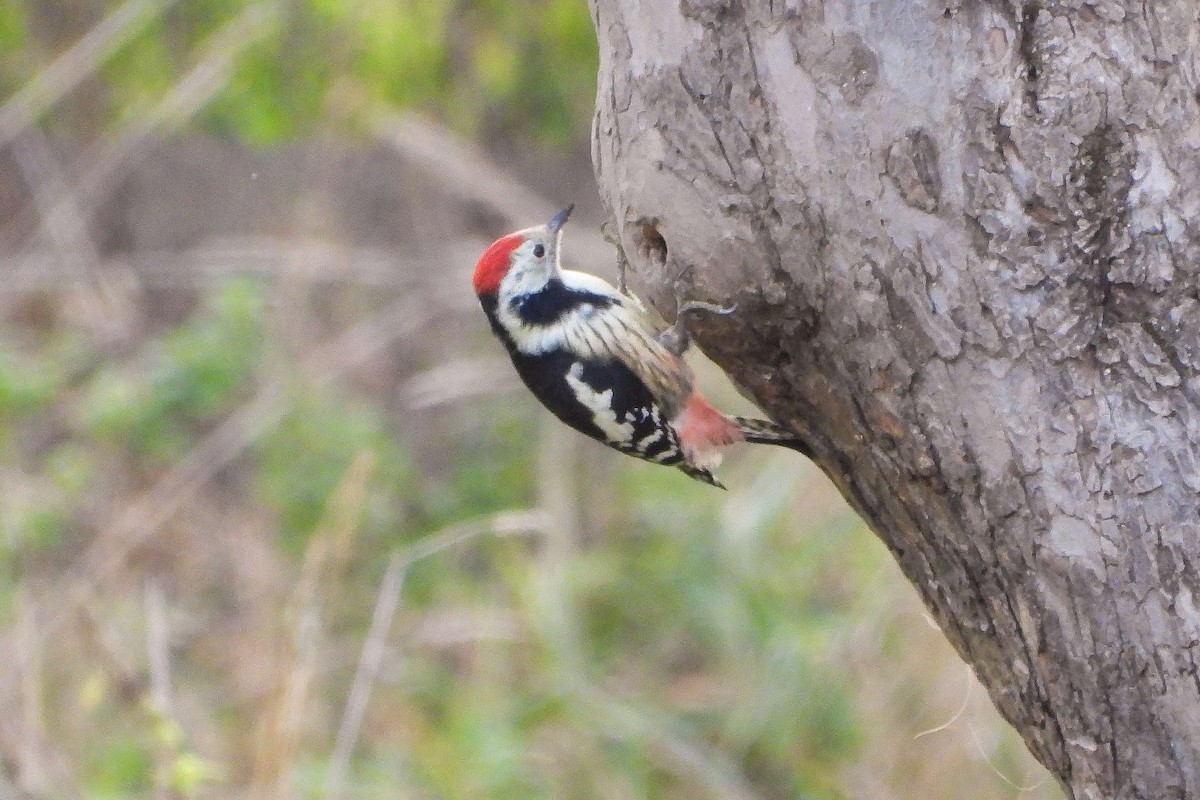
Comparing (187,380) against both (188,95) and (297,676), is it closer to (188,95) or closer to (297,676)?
(188,95)

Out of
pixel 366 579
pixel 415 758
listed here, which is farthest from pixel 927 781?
pixel 366 579

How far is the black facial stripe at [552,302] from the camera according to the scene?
3496mm

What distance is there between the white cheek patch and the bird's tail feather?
298 millimetres

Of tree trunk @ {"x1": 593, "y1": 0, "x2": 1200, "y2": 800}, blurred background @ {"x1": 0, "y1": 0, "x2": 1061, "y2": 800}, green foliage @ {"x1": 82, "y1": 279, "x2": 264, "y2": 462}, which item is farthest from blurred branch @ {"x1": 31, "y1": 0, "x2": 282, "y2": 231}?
tree trunk @ {"x1": 593, "y1": 0, "x2": 1200, "y2": 800}

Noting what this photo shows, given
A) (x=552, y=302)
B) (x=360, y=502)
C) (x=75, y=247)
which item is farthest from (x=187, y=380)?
(x=552, y=302)

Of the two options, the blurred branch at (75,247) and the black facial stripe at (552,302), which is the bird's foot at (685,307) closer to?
the black facial stripe at (552,302)

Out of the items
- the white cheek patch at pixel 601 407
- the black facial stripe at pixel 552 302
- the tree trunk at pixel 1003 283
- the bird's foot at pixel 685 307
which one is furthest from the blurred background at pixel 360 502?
the bird's foot at pixel 685 307

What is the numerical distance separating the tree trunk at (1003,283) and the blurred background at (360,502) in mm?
911

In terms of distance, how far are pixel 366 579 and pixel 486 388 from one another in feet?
4.07

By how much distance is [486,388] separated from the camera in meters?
6.01

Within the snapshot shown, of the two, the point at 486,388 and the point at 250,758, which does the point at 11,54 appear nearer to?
the point at 486,388

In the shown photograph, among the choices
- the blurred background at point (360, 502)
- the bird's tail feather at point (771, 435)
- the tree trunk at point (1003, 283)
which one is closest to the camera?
the tree trunk at point (1003, 283)

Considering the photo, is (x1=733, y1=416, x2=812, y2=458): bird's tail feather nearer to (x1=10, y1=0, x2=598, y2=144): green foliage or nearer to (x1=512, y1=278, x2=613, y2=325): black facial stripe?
(x1=512, y1=278, x2=613, y2=325): black facial stripe

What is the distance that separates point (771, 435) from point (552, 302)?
79 centimetres
